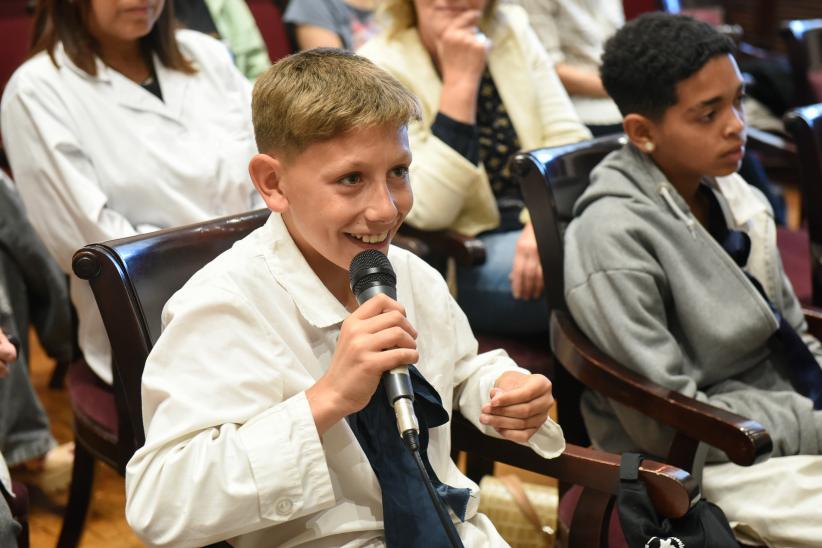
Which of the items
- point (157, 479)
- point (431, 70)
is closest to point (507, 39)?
point (431, 70)

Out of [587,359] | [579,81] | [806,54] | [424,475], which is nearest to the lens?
[424,475]

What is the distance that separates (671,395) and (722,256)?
0.34 m

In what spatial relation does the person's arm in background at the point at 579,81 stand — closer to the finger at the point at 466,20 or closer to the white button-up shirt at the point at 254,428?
the finger at the point at 466,20

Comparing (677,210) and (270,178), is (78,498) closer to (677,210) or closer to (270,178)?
(270,178)

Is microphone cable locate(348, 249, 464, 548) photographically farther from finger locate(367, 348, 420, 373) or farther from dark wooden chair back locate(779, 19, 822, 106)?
dark wooden chair back locate(779, 19, 822, 106)

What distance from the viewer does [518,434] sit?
53.5 inches

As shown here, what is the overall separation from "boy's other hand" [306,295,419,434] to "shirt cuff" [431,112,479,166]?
1.23 m

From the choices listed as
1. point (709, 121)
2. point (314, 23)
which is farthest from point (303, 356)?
point (314, 23)

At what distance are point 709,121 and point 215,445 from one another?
1097 mm

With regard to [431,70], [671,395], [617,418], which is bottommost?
[617,418]

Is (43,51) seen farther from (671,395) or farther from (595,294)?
(671,395)

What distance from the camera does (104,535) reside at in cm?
231

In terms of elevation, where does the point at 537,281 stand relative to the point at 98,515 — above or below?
above

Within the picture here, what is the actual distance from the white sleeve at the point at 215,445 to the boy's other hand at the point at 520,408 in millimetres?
257
